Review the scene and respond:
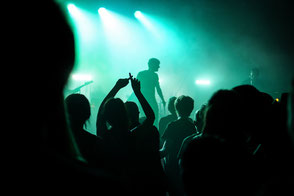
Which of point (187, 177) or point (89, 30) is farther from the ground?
point (89, 30)

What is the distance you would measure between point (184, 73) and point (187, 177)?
44.2ft

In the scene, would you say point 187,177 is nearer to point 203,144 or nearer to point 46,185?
point 203,144

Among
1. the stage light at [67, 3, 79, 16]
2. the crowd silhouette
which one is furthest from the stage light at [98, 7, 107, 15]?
the crowd silhouette

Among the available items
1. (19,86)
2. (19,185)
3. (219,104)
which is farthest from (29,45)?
(219,104)

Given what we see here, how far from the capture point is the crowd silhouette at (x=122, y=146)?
1.48 feet

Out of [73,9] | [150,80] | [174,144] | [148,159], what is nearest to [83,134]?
[148,159]

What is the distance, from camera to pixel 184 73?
14.1m

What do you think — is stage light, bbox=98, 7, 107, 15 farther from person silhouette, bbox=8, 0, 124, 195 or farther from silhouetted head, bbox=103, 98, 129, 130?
person silhouette, bbox=8, 0, 124, 195

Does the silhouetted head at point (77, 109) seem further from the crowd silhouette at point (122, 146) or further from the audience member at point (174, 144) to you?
the audience member at point (174, 144)

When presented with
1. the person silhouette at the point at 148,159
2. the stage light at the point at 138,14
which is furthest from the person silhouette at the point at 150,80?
the stage light at the point at 138,14

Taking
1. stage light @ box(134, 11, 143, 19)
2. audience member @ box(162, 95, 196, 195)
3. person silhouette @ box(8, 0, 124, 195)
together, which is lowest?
audience member @ box(162, 95, 196, 195)

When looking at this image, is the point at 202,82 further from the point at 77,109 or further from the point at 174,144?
the point at 77,109

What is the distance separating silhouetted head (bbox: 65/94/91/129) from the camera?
6.52 ft

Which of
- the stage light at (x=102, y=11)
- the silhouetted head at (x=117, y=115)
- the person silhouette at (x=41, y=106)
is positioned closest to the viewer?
the person silhouette at (x=41, y=106)
